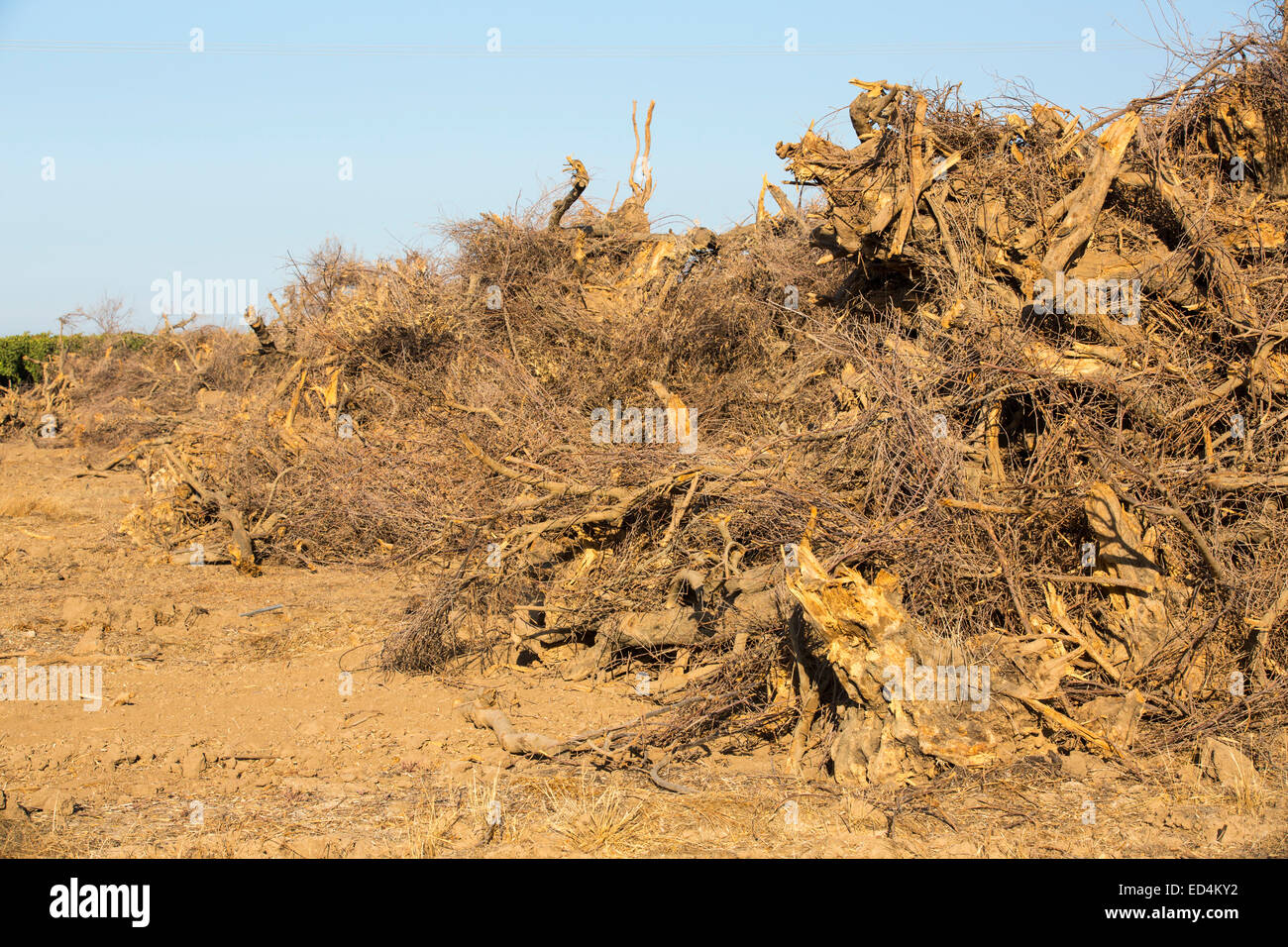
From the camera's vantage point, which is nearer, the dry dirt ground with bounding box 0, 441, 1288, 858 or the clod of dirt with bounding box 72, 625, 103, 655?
the dry dirt ground with bounding box 0, 441, 1288, 858

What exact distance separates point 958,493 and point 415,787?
3.44 m

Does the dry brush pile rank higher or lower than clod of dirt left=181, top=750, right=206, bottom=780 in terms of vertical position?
higher

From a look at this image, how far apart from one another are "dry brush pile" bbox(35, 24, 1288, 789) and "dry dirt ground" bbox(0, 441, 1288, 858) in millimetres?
265

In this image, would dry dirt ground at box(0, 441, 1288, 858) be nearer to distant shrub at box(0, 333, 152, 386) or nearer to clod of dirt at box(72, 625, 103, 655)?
clod of dirt at box(72, 625, 103, 655)

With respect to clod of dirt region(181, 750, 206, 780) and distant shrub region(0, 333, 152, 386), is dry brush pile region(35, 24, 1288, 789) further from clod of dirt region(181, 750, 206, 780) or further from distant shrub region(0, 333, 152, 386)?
distant shrub region(0, 333, 152, 386)

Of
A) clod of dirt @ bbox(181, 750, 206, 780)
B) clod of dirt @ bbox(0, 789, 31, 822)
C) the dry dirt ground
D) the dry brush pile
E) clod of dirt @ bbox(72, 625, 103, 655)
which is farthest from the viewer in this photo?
clod of dirt @ bbox(72, 625, 103, 655)

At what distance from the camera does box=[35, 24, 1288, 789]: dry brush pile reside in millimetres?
5266

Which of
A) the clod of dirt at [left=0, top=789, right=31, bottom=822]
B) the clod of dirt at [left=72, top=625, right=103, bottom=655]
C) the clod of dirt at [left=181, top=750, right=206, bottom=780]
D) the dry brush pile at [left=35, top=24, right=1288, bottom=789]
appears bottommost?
the clod of dirt at [left=181, top=750, right=206, bottom=780]

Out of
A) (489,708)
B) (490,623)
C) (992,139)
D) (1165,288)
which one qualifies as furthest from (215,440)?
(1165,288)

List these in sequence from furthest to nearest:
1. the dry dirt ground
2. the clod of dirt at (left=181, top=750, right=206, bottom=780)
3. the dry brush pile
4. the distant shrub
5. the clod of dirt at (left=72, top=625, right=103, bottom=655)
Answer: the distant shrub
the clod of dirt at (left=72, top=625, right=103, bottom=655)
the clod of dirt at (left=181, top=750, right=206, bottom=780)
the dry brush pile
the dry dirt ground

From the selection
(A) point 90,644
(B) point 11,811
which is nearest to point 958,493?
(B) point 11,811

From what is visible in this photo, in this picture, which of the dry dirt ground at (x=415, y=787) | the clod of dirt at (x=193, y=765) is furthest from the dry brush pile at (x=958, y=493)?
the clod of dirt at (x=193, y=765)

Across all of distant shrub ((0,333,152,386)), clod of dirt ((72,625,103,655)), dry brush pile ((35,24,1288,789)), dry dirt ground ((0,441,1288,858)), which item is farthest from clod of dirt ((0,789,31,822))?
distant shrub ((0,333,152,386))

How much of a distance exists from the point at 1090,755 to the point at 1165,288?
124 inches
